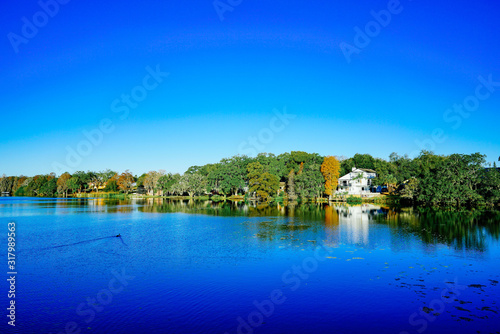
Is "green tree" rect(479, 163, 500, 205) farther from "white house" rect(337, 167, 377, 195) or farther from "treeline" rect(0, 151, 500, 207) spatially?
"white house" rect(337, 167, 377, 195)

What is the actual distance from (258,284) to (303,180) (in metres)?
57.8

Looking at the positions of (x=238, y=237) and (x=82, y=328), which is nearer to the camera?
(x=82, y=328)

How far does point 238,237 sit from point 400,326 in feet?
51.8

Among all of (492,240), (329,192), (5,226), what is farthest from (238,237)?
(329,192)

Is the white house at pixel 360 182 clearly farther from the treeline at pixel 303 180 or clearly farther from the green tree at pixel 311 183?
the green tree at pixel 311 183

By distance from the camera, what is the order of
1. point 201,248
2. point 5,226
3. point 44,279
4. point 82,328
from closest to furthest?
point 82,328 → point 44,279 → point 201,248 → point 5,226

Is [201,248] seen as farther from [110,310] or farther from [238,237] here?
[110,310]

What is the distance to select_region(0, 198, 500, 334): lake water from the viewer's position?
9.72 m

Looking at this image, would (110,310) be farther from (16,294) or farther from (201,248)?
(201,248)

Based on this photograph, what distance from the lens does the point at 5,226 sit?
1204 inches

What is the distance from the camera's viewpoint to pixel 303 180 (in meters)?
70.0

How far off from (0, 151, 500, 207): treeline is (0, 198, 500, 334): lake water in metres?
23.5

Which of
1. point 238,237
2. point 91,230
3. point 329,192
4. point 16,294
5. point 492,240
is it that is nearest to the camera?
point 16,294

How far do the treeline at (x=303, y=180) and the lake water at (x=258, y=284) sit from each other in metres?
23.5
